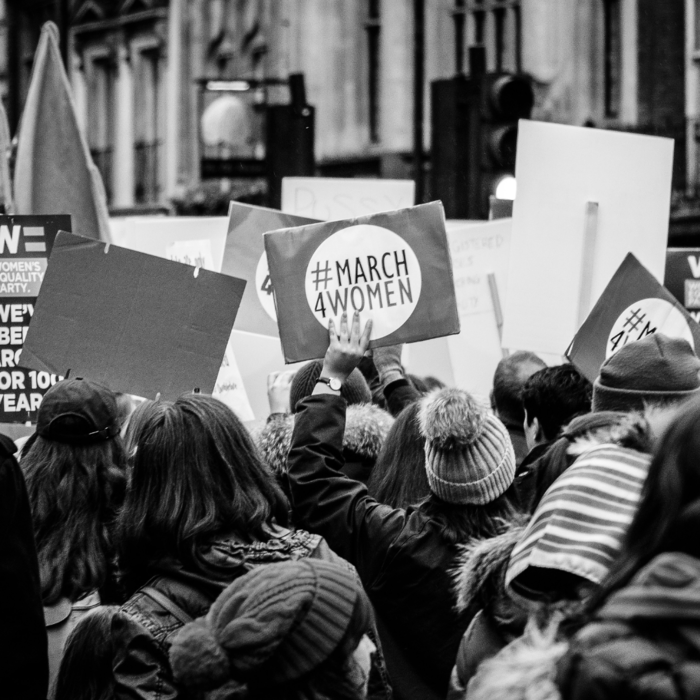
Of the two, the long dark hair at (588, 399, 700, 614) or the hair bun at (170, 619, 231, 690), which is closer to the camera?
the long dark hair at (588, 399, 700, 614)

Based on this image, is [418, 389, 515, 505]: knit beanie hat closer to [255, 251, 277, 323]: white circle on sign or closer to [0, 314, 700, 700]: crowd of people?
[0, 314, 700, 700]: crowd of people

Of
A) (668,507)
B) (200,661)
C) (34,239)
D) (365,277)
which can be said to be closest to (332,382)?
(365,277)

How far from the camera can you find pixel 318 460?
10.3 feet

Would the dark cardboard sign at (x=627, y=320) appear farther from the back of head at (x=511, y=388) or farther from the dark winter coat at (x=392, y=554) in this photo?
the dark winter coat at (x=392, y=554)

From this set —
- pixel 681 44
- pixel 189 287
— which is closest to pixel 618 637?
pixel 189 287

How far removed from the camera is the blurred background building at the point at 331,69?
16500mm

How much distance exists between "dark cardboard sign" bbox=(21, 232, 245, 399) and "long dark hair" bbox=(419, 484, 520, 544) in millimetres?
1480

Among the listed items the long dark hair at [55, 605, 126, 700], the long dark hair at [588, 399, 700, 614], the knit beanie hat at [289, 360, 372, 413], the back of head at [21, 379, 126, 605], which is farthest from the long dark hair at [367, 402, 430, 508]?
the long dark hair at [588, 399, 700, 614]

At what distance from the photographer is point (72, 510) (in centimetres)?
300

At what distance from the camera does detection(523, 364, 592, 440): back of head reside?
3.95 m

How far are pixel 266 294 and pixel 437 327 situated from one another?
5.11ft

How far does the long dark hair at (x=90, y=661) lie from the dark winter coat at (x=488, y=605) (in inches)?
24.2

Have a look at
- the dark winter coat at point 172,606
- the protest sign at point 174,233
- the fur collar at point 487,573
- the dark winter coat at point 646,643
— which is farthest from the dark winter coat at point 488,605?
the protest sign at point 174,233

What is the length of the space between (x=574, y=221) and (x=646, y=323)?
3.44ft
